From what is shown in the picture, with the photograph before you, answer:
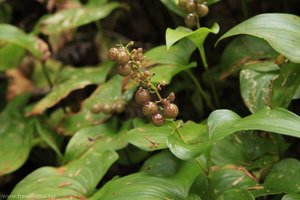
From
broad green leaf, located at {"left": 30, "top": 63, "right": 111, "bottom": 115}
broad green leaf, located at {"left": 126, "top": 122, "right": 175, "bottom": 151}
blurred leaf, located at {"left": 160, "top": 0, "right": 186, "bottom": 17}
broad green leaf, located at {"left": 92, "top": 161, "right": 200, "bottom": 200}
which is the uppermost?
blurred leaf, located at {"left": 160, "top": 0, "right": 186, "bottom": 17}

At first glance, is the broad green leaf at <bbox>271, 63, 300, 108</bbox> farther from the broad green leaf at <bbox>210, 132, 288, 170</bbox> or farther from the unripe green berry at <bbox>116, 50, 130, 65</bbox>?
the unripe green berry at <bbox>116, 50, 130, 65</bbox>

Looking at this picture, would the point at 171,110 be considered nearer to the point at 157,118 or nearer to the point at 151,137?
the point at 157,118

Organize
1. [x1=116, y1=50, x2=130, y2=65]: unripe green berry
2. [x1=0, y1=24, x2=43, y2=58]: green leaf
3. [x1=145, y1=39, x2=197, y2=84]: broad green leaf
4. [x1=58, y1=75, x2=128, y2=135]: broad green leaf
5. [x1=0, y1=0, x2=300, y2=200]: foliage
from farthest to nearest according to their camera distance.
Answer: [x1=0, y1=24, x2=43, y2=58]: green leaf, [x1=58, y1=75, x2=128, y2=135]: broad green leaf, [x1=145, y1=39, x2=197, y2=84]: broad green leaf, [x1=0, y1=0, x2=300, y2=200]: foliage, [x1=116, y1=50, x2=130, y2=65]: unripe green berry

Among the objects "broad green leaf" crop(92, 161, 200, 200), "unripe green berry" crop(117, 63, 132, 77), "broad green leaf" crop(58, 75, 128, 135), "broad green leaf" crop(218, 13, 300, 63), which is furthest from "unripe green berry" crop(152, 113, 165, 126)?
"broad green leaf" crop(58, 75, 128, 135)

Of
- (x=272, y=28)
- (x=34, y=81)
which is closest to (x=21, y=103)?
(x=34, y=81)

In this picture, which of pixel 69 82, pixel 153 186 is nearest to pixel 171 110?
pixel 153 186

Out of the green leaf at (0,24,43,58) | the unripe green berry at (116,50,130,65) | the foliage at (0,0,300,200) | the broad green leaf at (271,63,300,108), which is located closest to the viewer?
the unripe green berry at (116,50,130,65)

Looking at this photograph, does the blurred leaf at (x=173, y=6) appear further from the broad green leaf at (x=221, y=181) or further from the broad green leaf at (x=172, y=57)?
the broad green leaf at (x=221, y=181)

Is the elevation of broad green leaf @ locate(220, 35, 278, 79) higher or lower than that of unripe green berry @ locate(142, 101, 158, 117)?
lower
